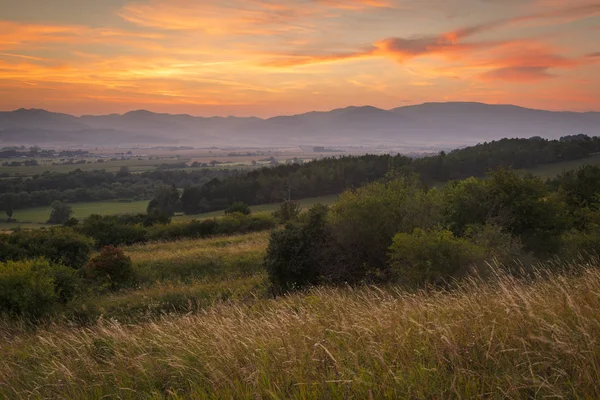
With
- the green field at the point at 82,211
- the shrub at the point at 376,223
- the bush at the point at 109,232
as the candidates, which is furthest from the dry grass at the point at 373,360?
the green field at the point at 82,211

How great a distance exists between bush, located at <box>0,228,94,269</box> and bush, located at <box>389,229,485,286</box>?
2056 centimetres

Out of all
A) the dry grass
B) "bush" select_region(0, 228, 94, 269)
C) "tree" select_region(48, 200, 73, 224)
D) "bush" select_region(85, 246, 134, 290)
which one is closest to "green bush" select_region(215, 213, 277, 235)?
"bush" select_region(0, 228, 94, 269)

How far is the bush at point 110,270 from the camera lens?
23.6 m

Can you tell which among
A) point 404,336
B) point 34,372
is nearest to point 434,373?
point 404,336

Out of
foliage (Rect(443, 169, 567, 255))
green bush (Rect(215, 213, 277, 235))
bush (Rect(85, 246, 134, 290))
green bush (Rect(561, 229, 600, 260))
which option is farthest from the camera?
green bush (Rect(215, 213, 277, 235))

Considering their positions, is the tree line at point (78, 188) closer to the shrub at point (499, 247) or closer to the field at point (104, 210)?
the field at point (104, 210)

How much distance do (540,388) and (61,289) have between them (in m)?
19.4

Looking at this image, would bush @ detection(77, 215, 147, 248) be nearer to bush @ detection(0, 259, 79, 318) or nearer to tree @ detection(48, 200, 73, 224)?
bush @ detection(0, 259, 79, 318)

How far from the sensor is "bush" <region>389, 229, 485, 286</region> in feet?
51.2

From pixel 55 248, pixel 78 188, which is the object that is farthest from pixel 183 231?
pixel 78 188

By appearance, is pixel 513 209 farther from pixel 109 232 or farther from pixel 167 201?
pixel 167 201

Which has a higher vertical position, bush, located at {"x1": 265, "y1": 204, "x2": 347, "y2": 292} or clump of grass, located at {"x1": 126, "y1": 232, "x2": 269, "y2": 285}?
bush, located at {"x1": 265, "y1": 204, "x2": 347, "y2": 292}

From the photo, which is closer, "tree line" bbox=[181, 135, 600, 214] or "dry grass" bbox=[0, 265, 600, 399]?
"dry grass" bbox=[0, 265, 600, 399]

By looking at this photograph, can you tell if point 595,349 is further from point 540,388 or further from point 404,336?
point 404,336
